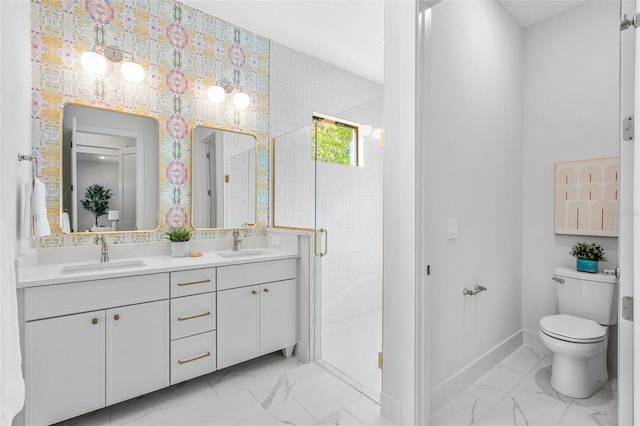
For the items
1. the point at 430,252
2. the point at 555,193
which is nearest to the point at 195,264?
the point at 430,252

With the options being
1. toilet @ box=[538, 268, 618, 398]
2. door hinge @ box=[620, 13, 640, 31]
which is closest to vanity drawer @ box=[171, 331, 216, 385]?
toilet @ box=[538, 268, 618, 398]

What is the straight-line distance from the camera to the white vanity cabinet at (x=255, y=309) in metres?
2.16

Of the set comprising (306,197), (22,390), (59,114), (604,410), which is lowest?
(604,410)

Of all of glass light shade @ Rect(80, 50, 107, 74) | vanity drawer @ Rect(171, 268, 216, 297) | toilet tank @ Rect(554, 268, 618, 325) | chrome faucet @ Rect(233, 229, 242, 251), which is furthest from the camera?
chrome faucet @ Rect(233, 229, 242, 251)

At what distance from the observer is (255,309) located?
2.30 metres

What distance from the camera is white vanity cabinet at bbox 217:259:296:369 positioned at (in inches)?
85.0

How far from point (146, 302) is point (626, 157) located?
2.31m

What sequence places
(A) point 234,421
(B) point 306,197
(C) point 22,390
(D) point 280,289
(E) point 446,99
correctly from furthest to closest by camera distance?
(B) point 306,197
(D) point 280,289
(E) point 446,99
(A) point 234,421
(C) point 22,390

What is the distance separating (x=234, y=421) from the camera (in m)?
1.75

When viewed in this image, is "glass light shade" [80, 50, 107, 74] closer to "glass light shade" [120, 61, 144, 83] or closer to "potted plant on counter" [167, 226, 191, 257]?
"glass light shade" [120, 61, 144, 83]

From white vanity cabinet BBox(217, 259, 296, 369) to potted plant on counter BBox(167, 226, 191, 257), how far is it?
406 mm

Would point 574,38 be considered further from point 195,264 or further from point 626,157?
point 195,264

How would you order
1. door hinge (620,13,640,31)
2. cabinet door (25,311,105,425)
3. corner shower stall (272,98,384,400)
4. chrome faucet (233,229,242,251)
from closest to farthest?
door hinge (620,13,640,31) → cabinet door (25,311,105,425) → corner shower stall (272,98,384,400) → chrome faucet (233,229,242,251)

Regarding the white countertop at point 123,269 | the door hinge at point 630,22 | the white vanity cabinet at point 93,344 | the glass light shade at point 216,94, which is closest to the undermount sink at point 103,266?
the white countertop at point 123,269
